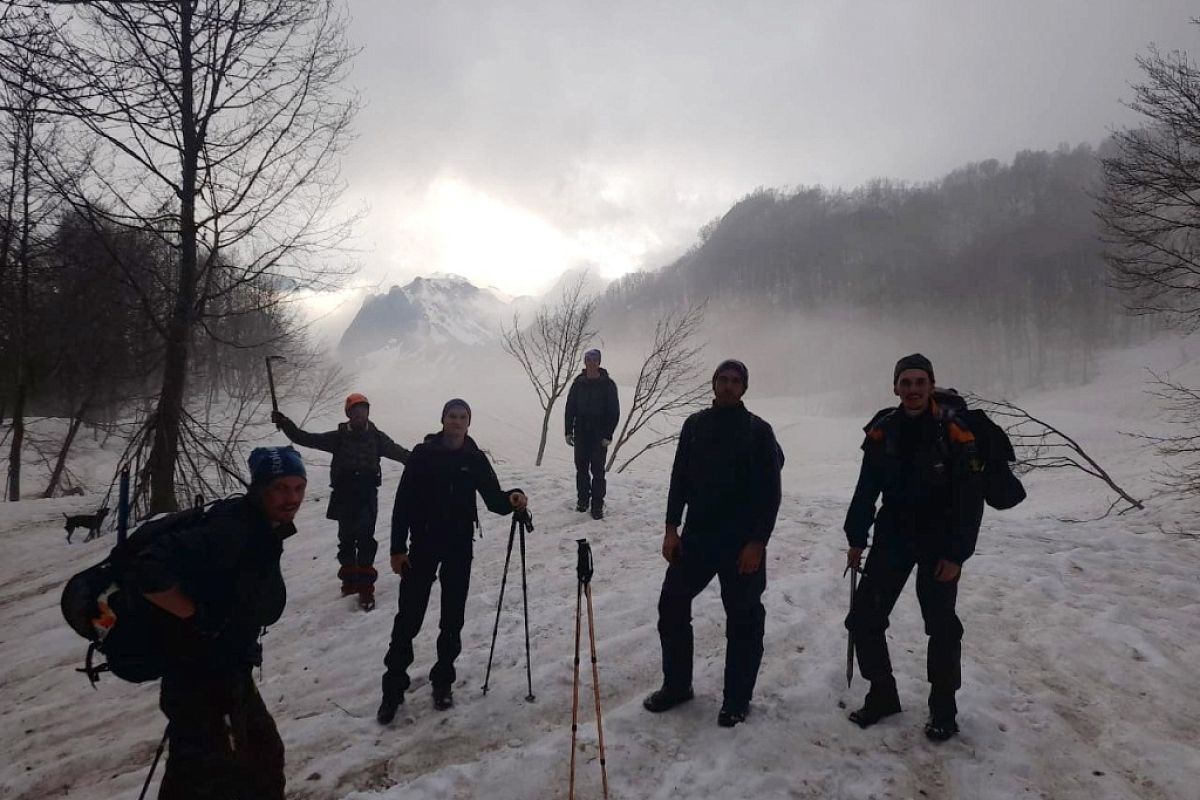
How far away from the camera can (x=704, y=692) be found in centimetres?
416

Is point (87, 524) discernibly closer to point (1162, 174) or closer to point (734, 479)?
point (734, 479)

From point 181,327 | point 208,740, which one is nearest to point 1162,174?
point 208,740

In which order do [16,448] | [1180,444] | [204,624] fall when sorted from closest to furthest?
[204,624]
[16,448]
[1180,444]

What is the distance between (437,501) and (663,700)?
7.22ft

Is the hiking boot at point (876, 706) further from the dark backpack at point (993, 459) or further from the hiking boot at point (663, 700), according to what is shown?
the dark backpack at point (993, 459)

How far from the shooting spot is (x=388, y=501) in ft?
34.4

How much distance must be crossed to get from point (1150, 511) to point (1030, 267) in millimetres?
63174

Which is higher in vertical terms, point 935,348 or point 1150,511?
point 935,348

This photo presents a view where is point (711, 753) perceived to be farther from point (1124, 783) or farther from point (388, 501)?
point (388, 501)

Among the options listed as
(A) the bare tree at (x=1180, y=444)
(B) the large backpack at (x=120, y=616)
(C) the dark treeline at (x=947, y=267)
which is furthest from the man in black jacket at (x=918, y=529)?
(C) the dark treeline at (x=947, y=267)

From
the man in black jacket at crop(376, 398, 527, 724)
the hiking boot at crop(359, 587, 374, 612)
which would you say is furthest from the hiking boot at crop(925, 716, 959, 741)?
the hiking boot at crop(359, 587, 374, 612)

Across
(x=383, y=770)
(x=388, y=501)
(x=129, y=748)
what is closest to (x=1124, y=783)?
(x=383, y=770)

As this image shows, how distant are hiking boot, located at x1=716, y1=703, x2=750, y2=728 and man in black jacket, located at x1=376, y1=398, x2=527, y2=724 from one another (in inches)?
77.5

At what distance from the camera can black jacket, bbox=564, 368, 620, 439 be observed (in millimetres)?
8406
